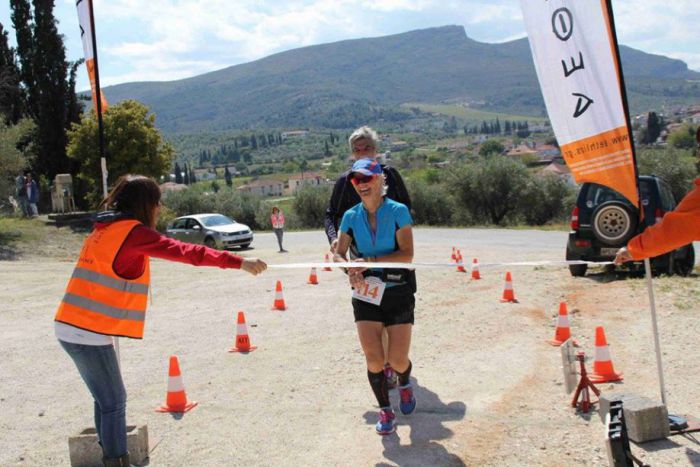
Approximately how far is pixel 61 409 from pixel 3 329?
5.00 m

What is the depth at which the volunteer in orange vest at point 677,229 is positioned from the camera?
4.52m

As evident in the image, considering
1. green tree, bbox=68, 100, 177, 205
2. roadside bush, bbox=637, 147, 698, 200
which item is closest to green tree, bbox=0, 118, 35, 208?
green tree, bbox=68, 100, 177, 205

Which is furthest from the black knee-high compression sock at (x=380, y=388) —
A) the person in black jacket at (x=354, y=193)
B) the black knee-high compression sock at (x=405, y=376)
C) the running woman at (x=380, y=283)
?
the person in black jacket at (x=354, y=193)

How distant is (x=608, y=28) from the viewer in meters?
5.11

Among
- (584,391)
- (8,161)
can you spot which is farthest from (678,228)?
(8,161)

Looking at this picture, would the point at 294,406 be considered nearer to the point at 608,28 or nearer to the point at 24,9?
the point at 608,28

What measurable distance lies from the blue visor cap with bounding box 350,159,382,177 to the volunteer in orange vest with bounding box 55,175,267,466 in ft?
5.02

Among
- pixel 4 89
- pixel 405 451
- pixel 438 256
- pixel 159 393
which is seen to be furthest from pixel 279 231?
pixel 4 89

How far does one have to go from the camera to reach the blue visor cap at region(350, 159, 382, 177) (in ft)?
18.4

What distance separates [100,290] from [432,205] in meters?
45.5

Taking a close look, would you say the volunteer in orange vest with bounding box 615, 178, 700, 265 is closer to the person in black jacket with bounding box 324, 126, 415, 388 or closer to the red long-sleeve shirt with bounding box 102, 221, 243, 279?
the person in black jacket with bounding box 324, 126, 415, 388

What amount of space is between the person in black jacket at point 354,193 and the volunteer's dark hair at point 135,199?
1.82 meters

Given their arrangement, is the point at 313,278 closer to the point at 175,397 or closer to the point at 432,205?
the point at 175,397

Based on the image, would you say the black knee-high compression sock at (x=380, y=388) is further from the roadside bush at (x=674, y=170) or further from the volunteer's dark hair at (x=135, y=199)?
the roadside bush at (x=674, y=170)
